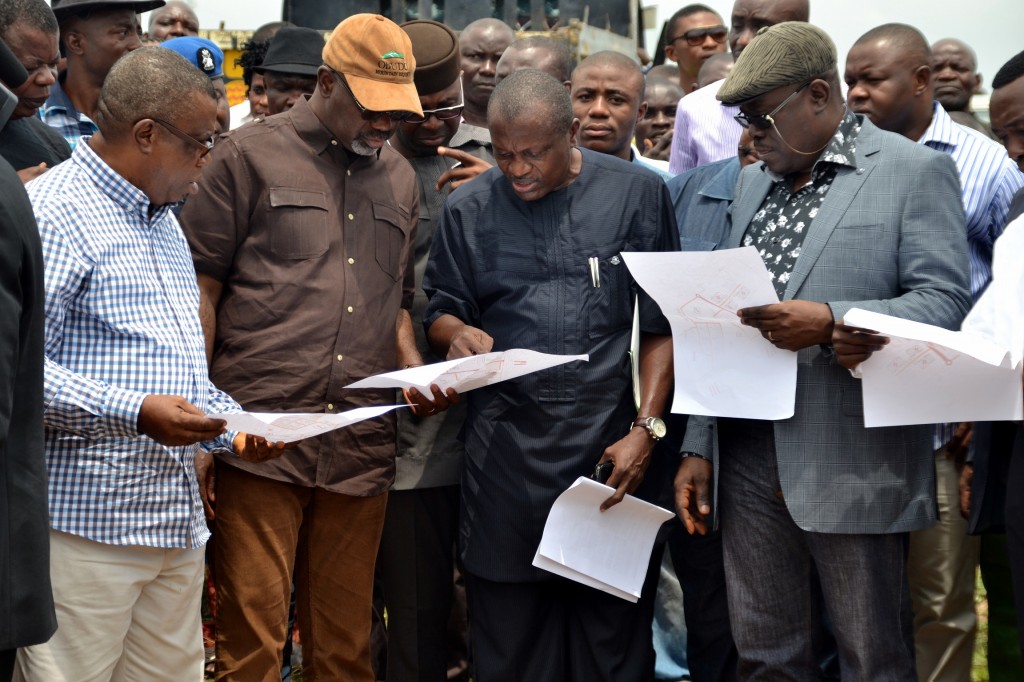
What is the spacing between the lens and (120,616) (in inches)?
146

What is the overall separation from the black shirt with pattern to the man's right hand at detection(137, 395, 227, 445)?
193 centimetres

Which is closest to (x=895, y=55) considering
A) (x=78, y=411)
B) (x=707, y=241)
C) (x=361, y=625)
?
(x=707, y=241)

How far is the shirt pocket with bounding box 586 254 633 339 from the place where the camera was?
4539 mm

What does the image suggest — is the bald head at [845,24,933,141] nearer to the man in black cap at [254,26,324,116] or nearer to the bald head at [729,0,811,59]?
the bald head at [729,0,811,59]

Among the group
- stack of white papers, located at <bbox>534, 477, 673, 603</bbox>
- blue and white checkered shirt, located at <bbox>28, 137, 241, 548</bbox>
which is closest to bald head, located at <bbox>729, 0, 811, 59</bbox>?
stack of white papers, located at <bbox>534, 477, 673, 603</bbox>

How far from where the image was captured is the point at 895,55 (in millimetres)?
5383

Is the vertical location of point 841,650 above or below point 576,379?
below

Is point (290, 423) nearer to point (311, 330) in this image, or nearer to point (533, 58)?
point (311, 330)

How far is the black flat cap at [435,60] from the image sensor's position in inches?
207

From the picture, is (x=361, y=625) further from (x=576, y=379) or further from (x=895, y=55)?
(x=895, y=55)

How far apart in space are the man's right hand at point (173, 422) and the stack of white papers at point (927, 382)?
1.95 m

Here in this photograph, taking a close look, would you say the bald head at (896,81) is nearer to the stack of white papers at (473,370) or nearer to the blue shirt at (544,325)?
the blue shirt at (544,325)

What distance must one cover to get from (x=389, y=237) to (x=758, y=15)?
3514mm

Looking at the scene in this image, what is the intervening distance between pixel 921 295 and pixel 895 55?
1.90 meters
